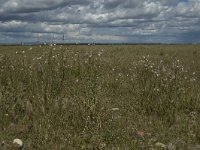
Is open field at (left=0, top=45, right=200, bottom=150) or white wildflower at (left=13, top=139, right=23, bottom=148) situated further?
open field at (left=0, top=45, right=200, bottom=150)

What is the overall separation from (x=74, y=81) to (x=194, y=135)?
4.22 meters

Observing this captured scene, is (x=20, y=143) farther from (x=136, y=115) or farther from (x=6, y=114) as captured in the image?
(x=136, y=115)

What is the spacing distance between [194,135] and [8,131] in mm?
3723

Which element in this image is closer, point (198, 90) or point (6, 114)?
point (6, 114)

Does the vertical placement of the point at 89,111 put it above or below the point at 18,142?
above

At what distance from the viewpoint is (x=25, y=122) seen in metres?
8.44

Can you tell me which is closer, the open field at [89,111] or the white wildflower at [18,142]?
the white wildflower at [18,142]

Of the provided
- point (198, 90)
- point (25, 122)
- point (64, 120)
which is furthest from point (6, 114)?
point (198, 90)

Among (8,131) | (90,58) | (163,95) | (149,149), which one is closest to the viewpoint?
(149,149)

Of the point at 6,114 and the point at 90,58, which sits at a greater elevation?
the point at 90,58

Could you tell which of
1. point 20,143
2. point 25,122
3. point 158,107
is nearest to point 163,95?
point 158,107

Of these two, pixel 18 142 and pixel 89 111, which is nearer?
pixel 18 142

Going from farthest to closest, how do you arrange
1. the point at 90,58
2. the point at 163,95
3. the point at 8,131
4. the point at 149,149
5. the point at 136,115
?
1. the point at 90,58
2. the point at 163,95
3. the point at 136,115
4. the point at 8,131
5. the point at 149,149

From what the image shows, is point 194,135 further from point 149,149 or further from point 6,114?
point 6,114
